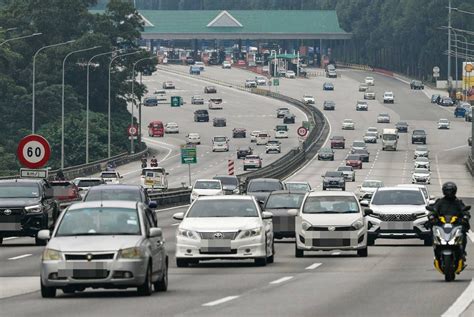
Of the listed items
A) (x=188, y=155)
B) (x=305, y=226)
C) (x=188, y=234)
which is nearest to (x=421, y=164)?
(x=188, y=155)

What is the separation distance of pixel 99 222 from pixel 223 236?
702 centimetres

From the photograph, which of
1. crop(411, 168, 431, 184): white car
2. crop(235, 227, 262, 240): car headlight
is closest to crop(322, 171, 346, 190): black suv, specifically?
crop(411, 168, 431, 184): white car

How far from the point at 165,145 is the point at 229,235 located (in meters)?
128

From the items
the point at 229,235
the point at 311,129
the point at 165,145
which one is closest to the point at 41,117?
the point at 165,145

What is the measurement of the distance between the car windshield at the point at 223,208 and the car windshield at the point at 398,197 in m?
9.61

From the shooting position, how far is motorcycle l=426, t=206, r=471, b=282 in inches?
1029

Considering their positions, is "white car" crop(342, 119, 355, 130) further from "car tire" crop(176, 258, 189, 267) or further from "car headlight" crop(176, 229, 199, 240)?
"car headlight" crop(176, 229, 199, 240)

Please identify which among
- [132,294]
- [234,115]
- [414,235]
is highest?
[132,294]

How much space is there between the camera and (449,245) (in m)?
26.2

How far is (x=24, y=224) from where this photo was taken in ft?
130

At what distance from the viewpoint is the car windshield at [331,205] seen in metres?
35.5

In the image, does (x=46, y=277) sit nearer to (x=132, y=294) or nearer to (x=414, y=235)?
(x=132, y=294)

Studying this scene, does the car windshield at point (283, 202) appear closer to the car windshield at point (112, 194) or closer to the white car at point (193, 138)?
the car windshield at point (112, 194)

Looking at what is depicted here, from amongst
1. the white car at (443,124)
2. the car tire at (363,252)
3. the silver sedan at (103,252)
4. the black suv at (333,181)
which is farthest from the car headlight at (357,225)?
the white car at (443,124)
